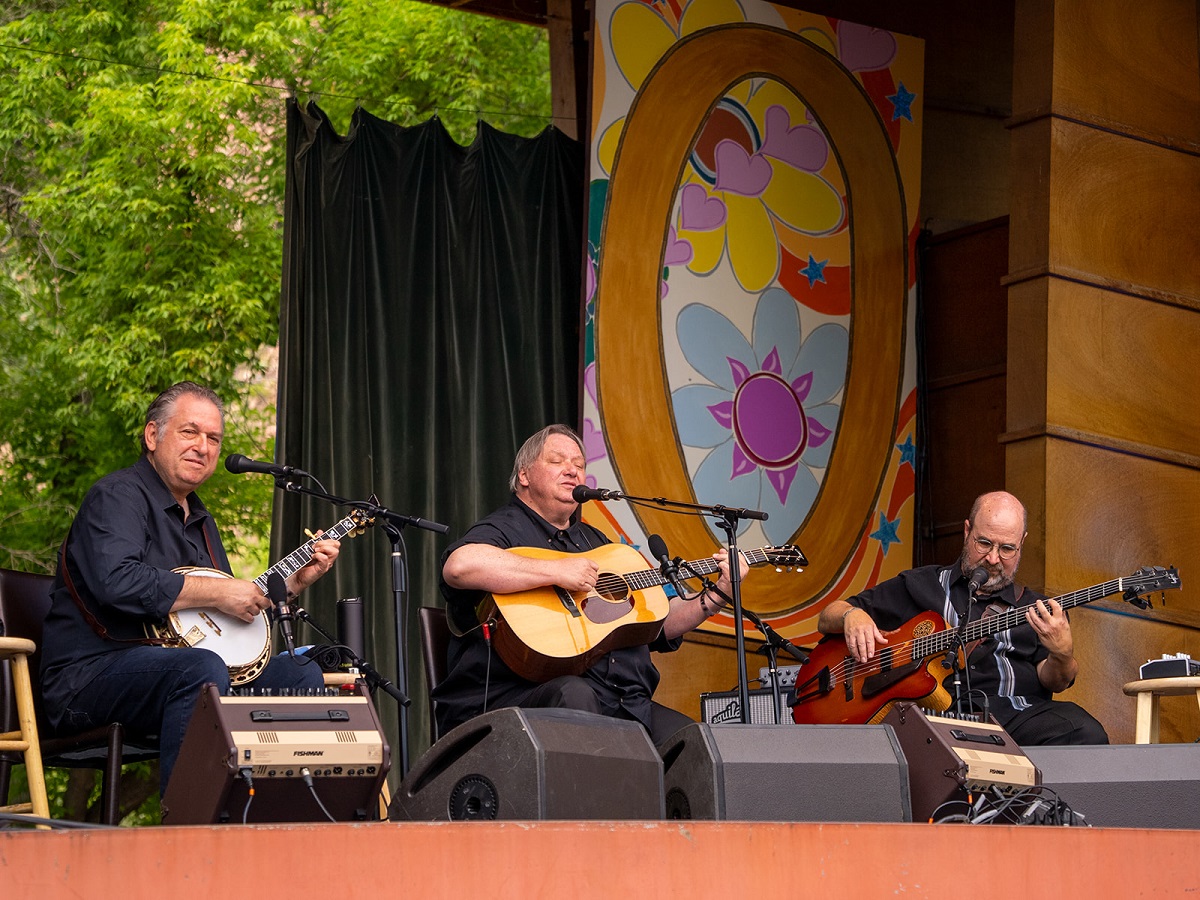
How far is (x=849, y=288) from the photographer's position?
6.29 m

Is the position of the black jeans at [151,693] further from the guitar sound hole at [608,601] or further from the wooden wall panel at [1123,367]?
the wooden wall panel at [1123,367]

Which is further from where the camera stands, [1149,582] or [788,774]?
[1149,582]

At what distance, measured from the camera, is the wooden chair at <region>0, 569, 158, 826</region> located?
3422mm

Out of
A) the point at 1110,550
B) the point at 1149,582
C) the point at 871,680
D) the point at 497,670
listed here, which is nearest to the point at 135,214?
the point at 497,670

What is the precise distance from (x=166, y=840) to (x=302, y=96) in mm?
9406

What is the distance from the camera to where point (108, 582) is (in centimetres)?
347

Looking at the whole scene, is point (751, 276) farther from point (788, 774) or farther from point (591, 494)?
point (788, 774)

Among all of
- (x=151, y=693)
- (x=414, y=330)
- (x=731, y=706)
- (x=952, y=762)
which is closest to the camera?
(x=952, y=762)

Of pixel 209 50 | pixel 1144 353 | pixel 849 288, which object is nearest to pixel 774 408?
pixel 849 288

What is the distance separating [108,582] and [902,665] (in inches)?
85.0

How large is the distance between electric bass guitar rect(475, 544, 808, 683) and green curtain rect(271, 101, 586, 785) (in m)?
1.90

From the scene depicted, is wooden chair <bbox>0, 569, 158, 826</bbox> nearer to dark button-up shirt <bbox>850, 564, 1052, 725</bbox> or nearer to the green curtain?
the green curtain

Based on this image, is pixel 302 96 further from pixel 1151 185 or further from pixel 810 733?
pixel 810 733

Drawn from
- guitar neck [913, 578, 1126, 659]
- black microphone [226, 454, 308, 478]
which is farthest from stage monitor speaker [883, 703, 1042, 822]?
black microphone [226, 454, 308, 478]
